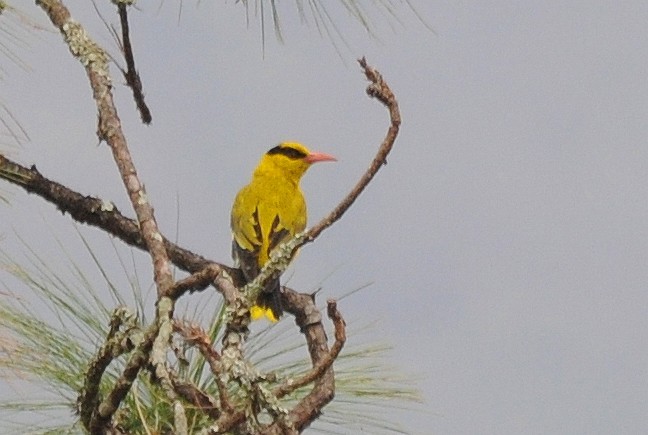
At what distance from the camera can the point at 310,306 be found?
3.50 meters

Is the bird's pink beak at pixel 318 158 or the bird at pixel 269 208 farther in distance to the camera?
the bird's pink beak at pixel 318 158

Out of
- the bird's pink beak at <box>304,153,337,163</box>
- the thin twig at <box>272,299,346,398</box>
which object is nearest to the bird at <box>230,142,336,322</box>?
the bird's pink beak at <box>304,153,337,163</box>

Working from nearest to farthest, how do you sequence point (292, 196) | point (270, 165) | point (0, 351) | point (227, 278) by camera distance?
point (227, 278) → point (0, 351) → point (292, 196) → point (270, 165)

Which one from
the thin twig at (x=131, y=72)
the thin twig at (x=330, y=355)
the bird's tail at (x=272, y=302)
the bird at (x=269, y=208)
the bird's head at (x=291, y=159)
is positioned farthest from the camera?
the bird's head at (x=291, y=159)

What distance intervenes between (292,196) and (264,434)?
12.4 feet

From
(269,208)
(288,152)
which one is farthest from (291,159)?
(269,208)

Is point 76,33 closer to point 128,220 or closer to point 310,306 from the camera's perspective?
point 128,220

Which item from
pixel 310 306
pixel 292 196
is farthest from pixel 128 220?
pixel 292 196

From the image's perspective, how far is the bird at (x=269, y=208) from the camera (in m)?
4.76

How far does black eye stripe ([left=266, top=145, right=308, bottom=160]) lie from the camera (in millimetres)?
6186

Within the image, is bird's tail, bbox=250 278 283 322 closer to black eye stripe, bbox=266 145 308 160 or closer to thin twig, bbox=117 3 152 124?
thin twig, bbox=117 3 152 124

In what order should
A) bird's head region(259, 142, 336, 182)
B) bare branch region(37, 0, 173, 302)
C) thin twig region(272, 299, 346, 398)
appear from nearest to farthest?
thin twig region(272, 299, 346, 398)
bare branch region(37, 0, 173, 302)
bird's head region(259, 142, 336, 182)

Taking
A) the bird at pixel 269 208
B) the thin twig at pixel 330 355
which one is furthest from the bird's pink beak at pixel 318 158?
the thin twig at pixel 330 355

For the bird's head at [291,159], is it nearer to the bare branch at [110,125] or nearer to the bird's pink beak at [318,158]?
the bird's pink beak at [318,158]
